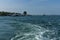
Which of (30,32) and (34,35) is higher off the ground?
(34,35)

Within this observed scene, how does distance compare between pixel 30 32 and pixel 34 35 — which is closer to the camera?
pixel 34 35

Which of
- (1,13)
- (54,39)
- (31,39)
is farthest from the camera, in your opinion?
(1,13)

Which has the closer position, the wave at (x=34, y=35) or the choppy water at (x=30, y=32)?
the wave at (x=34, y=35)

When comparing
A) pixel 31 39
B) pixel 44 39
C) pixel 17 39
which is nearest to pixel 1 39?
pixel 17 39

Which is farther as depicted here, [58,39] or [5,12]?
[5,12]

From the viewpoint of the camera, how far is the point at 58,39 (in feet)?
44.1

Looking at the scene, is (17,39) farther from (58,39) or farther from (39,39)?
(58,39)

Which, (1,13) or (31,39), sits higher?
(31,39)

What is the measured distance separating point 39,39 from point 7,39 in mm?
2857

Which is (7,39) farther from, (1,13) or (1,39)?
(1,13)

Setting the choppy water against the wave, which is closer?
the wave

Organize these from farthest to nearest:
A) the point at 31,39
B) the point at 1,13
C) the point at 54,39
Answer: the point at 1,13 < the point at 54,39 < the point at 31,39

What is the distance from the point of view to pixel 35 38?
499 inches

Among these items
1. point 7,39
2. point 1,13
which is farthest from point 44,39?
point 1,13
